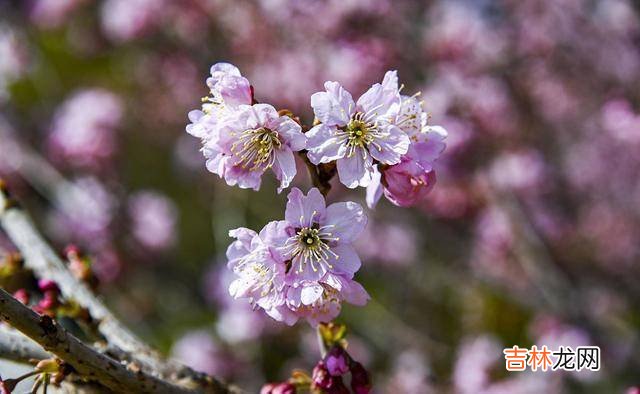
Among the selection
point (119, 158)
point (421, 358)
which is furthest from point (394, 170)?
point (119, 158)

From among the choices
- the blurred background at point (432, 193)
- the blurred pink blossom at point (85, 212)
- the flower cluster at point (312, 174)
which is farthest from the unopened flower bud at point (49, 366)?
the blurred pink blossom at point (85, 212)

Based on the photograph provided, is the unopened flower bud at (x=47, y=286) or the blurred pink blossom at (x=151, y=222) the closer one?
the unopened flower bud at (x=47, y=286)

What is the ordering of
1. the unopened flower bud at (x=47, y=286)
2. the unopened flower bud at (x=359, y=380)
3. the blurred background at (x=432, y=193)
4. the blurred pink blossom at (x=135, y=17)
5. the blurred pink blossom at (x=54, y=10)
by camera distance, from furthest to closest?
the blurred pink blossom at (x=54, y=10) → the blurred pink blossom at (x=135, y=17) → the blurred background at (x=432, y=193) → the unopened flower bud at (x=47, y=286) → the unopened flower bud at (x=359, y=380)

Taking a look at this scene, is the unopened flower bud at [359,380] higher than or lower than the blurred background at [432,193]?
lower

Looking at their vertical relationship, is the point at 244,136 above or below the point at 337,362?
above

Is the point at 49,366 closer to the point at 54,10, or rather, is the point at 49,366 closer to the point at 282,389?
the point at 282,389

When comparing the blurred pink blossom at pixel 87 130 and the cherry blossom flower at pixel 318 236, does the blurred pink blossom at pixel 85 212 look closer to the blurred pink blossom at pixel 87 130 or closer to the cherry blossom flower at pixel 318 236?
the blurred pink blossom at pixel 87 130

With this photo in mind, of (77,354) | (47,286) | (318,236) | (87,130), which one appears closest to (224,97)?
(318,236)

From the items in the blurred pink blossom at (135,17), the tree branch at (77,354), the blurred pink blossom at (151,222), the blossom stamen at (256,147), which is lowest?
the tree branch at (77,354)
